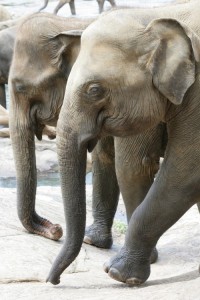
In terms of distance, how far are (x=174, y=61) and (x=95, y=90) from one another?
370mm

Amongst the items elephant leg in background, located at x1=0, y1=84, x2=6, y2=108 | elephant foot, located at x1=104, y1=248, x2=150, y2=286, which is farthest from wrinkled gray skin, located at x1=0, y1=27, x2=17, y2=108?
elephant foot, located at x1=104, y1=248, x2=150, y2=286

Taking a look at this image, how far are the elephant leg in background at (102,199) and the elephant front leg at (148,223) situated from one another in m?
1.59

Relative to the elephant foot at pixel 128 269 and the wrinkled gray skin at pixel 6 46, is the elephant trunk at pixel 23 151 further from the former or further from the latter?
the wrinkled gray skin at pixel 6 46

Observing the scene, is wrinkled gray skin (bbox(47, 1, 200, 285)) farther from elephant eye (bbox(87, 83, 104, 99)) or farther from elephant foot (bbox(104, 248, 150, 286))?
elephant foot (bbox(104, 248, 150, 286))

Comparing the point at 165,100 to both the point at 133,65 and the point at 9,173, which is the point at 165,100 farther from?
the point at 9,173

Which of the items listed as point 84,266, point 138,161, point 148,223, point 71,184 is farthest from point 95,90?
point 84,266

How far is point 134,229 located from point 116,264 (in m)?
0.27

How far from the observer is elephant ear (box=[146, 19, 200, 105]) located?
443cm

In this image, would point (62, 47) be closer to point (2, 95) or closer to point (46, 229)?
point (46, 229)

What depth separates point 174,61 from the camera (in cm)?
443

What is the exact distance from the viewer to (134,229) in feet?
16.3

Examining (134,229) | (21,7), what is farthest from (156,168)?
(21,7)

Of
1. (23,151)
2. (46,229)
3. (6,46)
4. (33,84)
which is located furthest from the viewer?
(6,46)

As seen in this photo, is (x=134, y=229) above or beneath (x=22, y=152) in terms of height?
above
